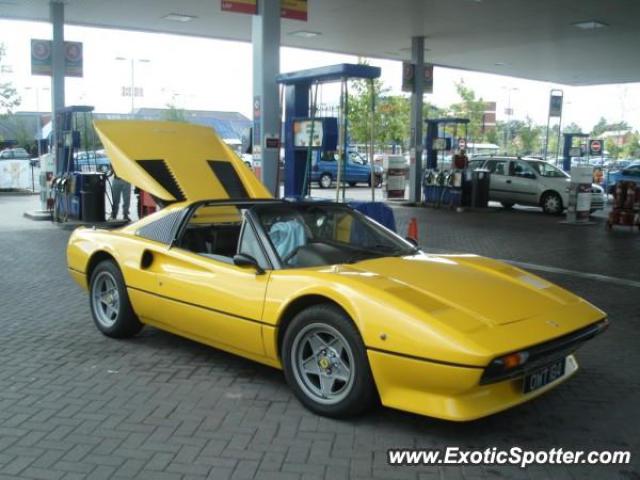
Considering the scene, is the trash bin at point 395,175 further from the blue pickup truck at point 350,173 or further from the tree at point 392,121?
the tree at point 392,121

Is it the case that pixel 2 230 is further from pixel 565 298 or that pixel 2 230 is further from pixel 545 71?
pixel 545 71

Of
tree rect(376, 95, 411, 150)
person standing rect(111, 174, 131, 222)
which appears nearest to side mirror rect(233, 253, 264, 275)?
person standing rect(111, 174, 131, 222)

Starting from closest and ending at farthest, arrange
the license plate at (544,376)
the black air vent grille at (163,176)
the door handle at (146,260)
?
the license plate at (544,376) < the door handle at (146,260) < the black air vent grille at (163,176)

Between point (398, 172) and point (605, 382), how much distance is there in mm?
17330

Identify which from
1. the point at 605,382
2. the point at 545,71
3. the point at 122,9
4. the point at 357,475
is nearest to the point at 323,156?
the point at 605,382

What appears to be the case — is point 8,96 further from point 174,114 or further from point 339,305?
point 339,305

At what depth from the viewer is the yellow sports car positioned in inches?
134

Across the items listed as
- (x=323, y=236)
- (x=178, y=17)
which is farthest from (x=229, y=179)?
(x=178, y=17)

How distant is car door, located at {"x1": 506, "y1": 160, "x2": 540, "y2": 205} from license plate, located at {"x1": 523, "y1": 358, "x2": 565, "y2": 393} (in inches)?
630

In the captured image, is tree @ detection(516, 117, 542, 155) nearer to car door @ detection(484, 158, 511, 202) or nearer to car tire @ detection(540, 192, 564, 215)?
car door @ detection(484, 158, 511, 202)

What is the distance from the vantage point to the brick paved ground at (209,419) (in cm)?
331

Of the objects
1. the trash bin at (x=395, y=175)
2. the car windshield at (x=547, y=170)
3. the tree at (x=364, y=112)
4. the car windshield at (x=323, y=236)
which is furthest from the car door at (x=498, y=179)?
the car windshield at (x=323, y=236)

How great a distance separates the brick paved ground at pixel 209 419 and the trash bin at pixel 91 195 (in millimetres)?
7741

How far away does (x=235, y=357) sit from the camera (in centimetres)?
507
